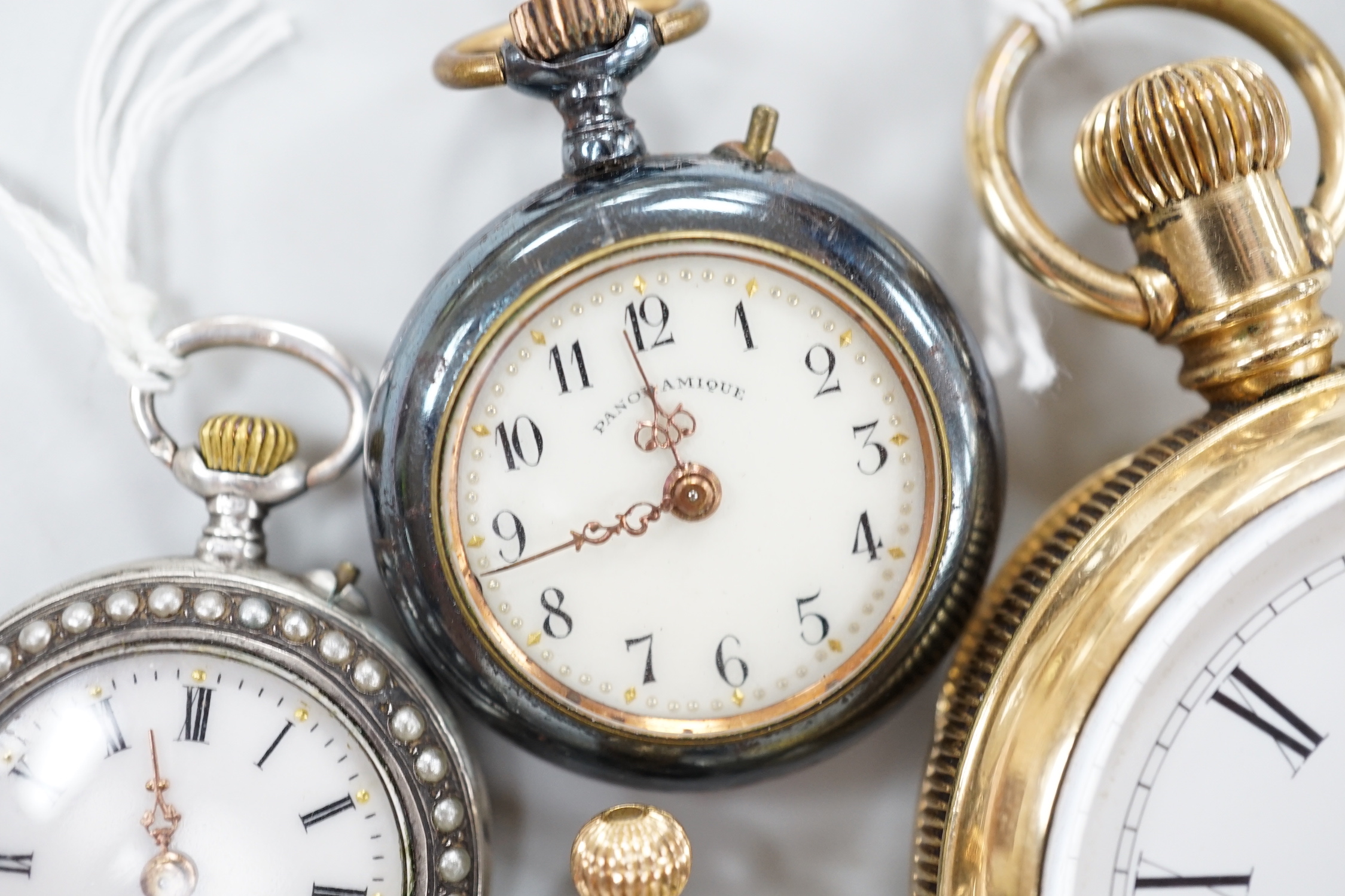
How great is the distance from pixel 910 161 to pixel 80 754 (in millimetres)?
631

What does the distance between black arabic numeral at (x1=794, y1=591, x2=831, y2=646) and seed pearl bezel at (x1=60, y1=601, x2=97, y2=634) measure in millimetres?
402

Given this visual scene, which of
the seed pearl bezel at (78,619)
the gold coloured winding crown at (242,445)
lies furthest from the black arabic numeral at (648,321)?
the seed pearl bezel at (78,619)

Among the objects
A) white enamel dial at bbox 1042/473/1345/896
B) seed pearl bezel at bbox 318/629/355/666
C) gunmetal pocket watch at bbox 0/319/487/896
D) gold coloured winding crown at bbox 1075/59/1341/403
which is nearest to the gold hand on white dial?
gunmetal pocket watch at bbox 0/319/487/896

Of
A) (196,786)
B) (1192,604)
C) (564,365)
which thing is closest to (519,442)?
(564,365)

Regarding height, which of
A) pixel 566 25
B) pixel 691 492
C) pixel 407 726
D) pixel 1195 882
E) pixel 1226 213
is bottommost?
pixel 1195 882

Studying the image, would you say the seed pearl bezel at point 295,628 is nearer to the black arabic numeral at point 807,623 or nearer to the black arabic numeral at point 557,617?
the black arabic numeral at point 557,617

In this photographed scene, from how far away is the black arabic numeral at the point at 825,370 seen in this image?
633 millimetres

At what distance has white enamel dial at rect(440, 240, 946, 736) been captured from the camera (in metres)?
0.63

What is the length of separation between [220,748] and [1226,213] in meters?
0.64

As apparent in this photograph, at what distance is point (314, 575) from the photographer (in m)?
0.66

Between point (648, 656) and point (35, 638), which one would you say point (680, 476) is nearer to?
point (648, 656)

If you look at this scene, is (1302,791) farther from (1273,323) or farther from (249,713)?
(249,713)

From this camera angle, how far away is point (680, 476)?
620 millimetres

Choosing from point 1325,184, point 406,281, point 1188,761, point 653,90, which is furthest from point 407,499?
point 1325,184
